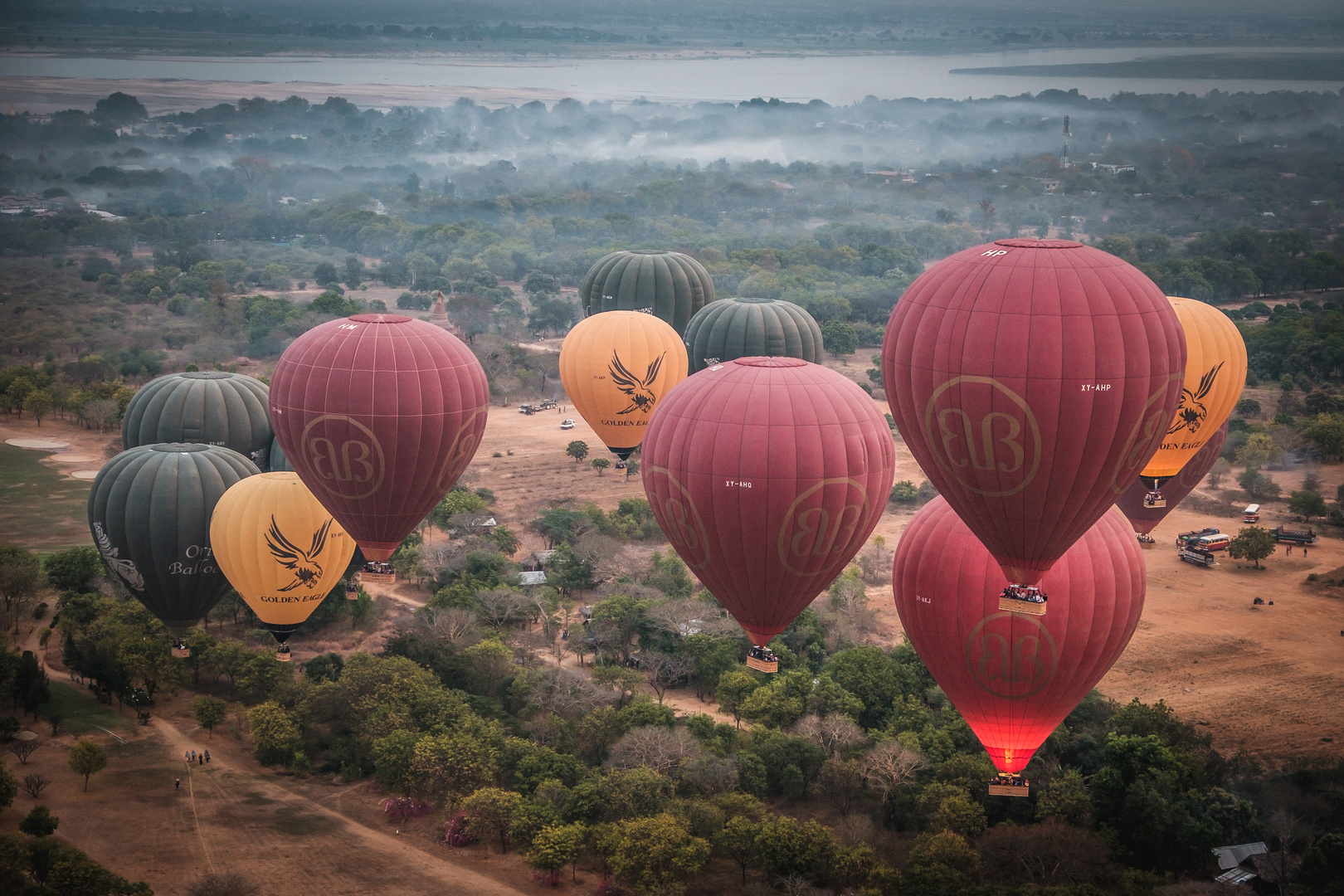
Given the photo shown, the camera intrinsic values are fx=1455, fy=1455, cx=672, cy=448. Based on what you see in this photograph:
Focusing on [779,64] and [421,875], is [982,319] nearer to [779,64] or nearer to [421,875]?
[421,875]

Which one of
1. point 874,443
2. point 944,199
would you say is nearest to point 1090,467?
point 874,443

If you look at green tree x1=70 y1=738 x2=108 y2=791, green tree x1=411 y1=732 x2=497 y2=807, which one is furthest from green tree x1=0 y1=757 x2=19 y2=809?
green tree x1=411 y1=732 x2=497 y2=807

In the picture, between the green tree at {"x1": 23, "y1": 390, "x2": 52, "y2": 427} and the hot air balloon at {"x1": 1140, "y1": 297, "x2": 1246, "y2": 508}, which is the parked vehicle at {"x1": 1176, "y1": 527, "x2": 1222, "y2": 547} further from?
the green tree at {"x1": 23, "y1": 390, "x2": 52, "y2": 427}

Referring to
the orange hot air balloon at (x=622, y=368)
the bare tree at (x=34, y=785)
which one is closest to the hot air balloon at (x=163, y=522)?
the bare tree at (x=34, y=785)

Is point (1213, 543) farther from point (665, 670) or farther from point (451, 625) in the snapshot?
point (451, 625)

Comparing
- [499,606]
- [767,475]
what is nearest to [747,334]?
[499,606]

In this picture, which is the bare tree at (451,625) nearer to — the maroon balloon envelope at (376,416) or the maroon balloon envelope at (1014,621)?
the maroon balloon envelope at (376,416)
